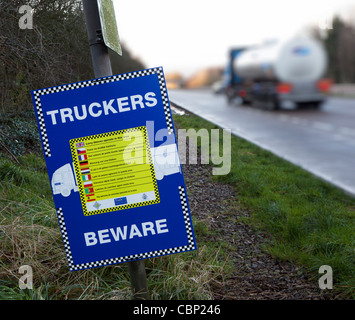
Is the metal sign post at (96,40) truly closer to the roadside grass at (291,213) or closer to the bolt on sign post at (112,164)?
the bolt on sign post at (112,164)

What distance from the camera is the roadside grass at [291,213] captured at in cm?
344

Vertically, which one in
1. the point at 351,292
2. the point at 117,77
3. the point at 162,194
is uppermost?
the point at 117,77

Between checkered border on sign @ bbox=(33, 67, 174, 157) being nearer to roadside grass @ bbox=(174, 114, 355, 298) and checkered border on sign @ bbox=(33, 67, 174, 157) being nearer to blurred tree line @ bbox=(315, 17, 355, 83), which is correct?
roadside grass @ bbox=(174, 114, 355, 298)

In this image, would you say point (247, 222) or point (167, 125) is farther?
point (247, 222)

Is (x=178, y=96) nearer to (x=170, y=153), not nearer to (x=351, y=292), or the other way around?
(x=170, y=153)

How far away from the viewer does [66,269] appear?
130 inches

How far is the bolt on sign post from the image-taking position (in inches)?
101

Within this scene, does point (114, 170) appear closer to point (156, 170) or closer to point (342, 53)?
point (156, 170)

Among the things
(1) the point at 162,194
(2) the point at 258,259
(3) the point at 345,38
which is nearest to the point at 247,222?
(2) the point at 258,259

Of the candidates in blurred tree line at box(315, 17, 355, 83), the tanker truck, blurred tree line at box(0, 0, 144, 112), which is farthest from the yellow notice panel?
blurred tree line at box(315, 17, 355, 83)

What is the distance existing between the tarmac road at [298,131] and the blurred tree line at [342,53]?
1494 millimetres

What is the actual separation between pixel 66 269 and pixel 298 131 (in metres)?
9.61

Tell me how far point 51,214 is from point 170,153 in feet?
5.26
